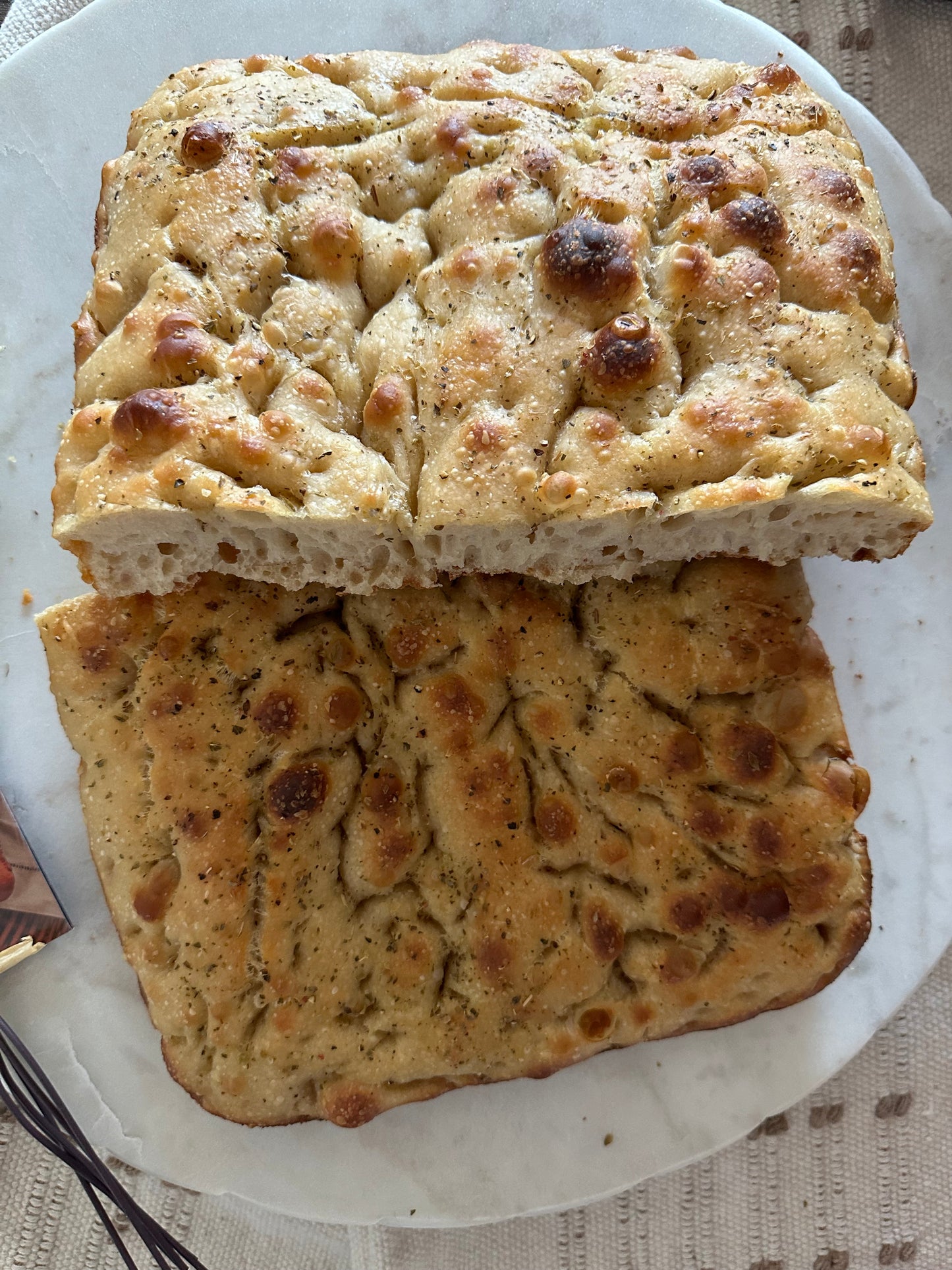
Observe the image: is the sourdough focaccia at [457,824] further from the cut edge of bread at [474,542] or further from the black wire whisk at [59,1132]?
the black wire whisk at [59,1132]

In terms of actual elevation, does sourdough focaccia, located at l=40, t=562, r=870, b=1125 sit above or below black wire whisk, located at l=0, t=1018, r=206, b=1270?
above

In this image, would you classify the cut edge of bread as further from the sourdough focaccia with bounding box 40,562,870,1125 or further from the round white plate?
the round white plate

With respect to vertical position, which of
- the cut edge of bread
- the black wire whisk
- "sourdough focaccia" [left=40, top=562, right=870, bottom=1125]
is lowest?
the black wire whisk

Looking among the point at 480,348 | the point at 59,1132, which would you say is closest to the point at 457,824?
the point at 480,348

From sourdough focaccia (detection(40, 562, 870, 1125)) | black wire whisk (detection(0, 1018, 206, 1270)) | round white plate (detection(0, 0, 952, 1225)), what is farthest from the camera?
round white plate (detection(0, 0, 952, 1225))

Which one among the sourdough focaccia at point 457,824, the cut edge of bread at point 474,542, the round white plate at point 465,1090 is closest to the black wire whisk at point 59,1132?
the round white plate at point 465,1090

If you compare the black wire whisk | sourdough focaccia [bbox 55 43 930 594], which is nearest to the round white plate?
the black wire whisk
